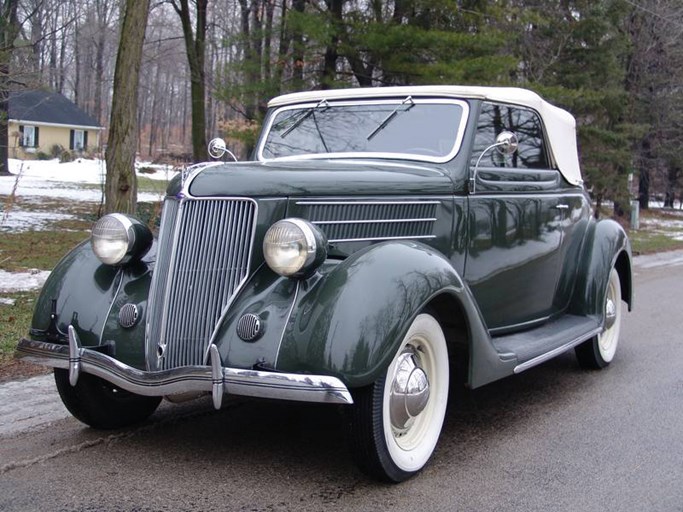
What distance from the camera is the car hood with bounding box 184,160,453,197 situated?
3.62 metres

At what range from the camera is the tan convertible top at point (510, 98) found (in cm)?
483

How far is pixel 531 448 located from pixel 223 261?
1.96 m

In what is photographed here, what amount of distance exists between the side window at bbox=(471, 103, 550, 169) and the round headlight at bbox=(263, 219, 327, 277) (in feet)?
5.15

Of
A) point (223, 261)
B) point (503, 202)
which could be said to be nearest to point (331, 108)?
point (503, 202)

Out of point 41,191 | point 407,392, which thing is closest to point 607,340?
point 407,392

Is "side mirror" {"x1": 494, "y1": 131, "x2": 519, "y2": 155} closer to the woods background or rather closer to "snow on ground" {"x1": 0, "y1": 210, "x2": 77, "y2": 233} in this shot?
the woods background

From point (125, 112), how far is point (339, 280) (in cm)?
624

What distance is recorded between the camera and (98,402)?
4070 mm

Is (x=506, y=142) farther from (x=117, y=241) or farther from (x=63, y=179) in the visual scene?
(x=63, y=179)

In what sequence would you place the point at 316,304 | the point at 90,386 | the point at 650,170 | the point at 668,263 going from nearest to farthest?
the point at 316,304 → the point at 90,386 → the point at 668,263 → the point at 650,170

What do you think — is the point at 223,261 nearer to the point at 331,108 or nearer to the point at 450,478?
the point at 450,478

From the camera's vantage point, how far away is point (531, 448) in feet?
13.3

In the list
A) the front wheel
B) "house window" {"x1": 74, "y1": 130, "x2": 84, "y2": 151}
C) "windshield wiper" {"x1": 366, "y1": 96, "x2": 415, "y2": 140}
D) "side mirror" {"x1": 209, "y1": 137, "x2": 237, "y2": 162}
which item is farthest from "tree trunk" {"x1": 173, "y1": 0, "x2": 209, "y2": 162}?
"house window" {"x1": 74, "y1": 130, "x2": 84, "y2": 151}

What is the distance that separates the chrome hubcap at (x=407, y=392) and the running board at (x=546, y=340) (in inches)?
28.5
